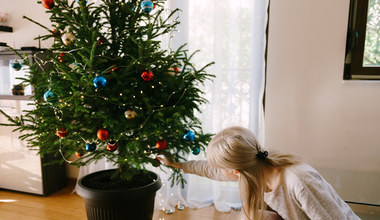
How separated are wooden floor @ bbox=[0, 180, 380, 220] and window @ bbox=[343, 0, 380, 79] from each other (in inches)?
53.5

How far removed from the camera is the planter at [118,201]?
135cm

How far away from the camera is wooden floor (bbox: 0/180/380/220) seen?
210 cm

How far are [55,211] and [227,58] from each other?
183 cm

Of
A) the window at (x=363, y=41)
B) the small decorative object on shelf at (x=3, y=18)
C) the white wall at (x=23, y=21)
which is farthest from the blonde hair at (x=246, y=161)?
the small decorative object on shelf at (x=3, y=18)

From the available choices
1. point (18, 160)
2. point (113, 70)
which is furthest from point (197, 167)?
point (18, 160)

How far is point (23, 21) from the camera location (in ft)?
8.60

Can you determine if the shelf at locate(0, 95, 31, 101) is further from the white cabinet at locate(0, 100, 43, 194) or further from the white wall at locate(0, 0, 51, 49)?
the white wall at locate(0, 0, 51, 49)

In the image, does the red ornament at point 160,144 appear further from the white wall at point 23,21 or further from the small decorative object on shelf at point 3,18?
the small decorative object on shelf at point 3,18

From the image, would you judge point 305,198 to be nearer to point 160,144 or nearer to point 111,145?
point 160,144

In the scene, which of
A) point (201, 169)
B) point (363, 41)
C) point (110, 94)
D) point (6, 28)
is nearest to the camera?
point (110, 94)

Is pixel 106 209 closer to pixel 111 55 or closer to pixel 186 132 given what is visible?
pixel 186 132

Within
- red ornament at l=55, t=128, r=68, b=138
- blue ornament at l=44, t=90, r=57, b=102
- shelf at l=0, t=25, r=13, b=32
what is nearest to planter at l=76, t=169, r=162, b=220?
red ornament at l=55, t=128, r=68, b=138

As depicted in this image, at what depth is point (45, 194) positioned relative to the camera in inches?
95.4

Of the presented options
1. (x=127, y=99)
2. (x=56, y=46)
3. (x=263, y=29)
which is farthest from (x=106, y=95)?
(x=263, y=29)
